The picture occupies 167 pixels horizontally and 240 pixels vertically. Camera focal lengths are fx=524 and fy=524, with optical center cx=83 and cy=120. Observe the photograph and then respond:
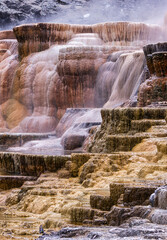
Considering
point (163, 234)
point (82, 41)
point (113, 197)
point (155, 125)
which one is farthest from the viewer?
point (82, 41)

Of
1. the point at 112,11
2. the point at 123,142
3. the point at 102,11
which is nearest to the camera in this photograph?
the point at 123,142

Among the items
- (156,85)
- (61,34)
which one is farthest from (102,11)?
(156,85)

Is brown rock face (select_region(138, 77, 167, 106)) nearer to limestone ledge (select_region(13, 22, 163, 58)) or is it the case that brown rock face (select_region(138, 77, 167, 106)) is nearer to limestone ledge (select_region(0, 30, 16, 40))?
limestone ledge (select_region(13, 22, 163, 58))

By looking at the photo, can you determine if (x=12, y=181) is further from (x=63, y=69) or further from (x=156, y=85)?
(x=63, y=69)

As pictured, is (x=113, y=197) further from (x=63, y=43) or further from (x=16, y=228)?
(x=63, y=43)

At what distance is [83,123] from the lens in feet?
53.1

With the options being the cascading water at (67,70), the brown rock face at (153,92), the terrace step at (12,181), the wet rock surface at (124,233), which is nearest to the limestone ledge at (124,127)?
the terrace step at (12,181)

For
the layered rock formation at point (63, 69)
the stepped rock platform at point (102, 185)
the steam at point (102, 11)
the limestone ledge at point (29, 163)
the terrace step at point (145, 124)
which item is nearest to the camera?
the stepped rock platform at point (102, 185)

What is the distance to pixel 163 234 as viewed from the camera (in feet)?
12.4

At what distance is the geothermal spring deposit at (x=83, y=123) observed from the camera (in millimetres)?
6004

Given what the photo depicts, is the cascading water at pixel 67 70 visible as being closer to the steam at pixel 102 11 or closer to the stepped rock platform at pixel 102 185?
the stepped rock platform at pixel 102 185

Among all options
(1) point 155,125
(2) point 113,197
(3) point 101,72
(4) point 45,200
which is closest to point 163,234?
(2) point 113,197

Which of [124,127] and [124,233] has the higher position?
[124,127]

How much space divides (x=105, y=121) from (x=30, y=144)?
6.28 m
